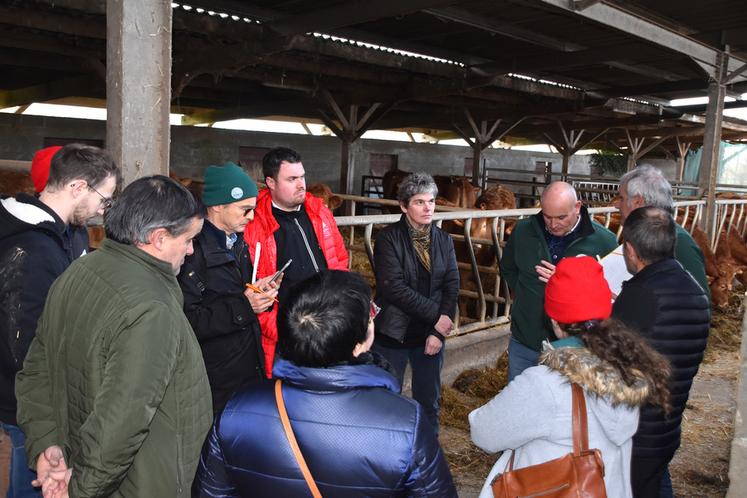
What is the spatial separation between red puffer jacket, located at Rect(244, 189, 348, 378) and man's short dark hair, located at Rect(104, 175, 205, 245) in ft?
3.31

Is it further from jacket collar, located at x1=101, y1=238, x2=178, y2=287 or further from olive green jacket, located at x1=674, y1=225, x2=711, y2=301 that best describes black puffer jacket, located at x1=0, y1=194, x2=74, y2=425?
Result: olive green jacket, located at x1=674, y1=225, x2=711, y2=301

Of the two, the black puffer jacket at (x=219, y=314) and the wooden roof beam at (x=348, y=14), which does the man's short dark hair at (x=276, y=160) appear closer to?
the black puffer jacket at (x=219, y=314)

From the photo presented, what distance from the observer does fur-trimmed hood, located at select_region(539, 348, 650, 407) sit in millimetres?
1604

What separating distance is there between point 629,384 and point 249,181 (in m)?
1.52

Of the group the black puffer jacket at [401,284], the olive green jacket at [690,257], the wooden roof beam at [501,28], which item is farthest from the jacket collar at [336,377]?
the wooden roof beam at [501,28]

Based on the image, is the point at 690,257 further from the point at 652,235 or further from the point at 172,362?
the point at 172,362

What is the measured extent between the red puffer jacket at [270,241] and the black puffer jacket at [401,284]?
0.83 ft

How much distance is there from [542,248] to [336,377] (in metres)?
2.17

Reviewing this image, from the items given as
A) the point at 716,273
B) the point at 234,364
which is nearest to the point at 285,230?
the point at 234,364

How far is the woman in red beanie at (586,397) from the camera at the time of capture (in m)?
1.63

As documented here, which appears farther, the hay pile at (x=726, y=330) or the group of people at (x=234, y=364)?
the hay pile at (x=726, y=330)

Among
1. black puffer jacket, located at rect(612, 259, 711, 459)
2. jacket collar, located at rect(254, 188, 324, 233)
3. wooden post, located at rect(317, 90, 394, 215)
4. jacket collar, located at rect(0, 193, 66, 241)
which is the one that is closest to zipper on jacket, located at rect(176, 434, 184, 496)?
jacket collar, located at rect(0, 193, 66, 241)

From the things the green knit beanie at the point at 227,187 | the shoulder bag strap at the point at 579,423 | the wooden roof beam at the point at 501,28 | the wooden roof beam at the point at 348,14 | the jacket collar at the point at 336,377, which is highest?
the wooden roof beam at the point at 501,28

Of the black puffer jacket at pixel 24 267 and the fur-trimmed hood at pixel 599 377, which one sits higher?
the black puffer jacket at pixel 24 267
